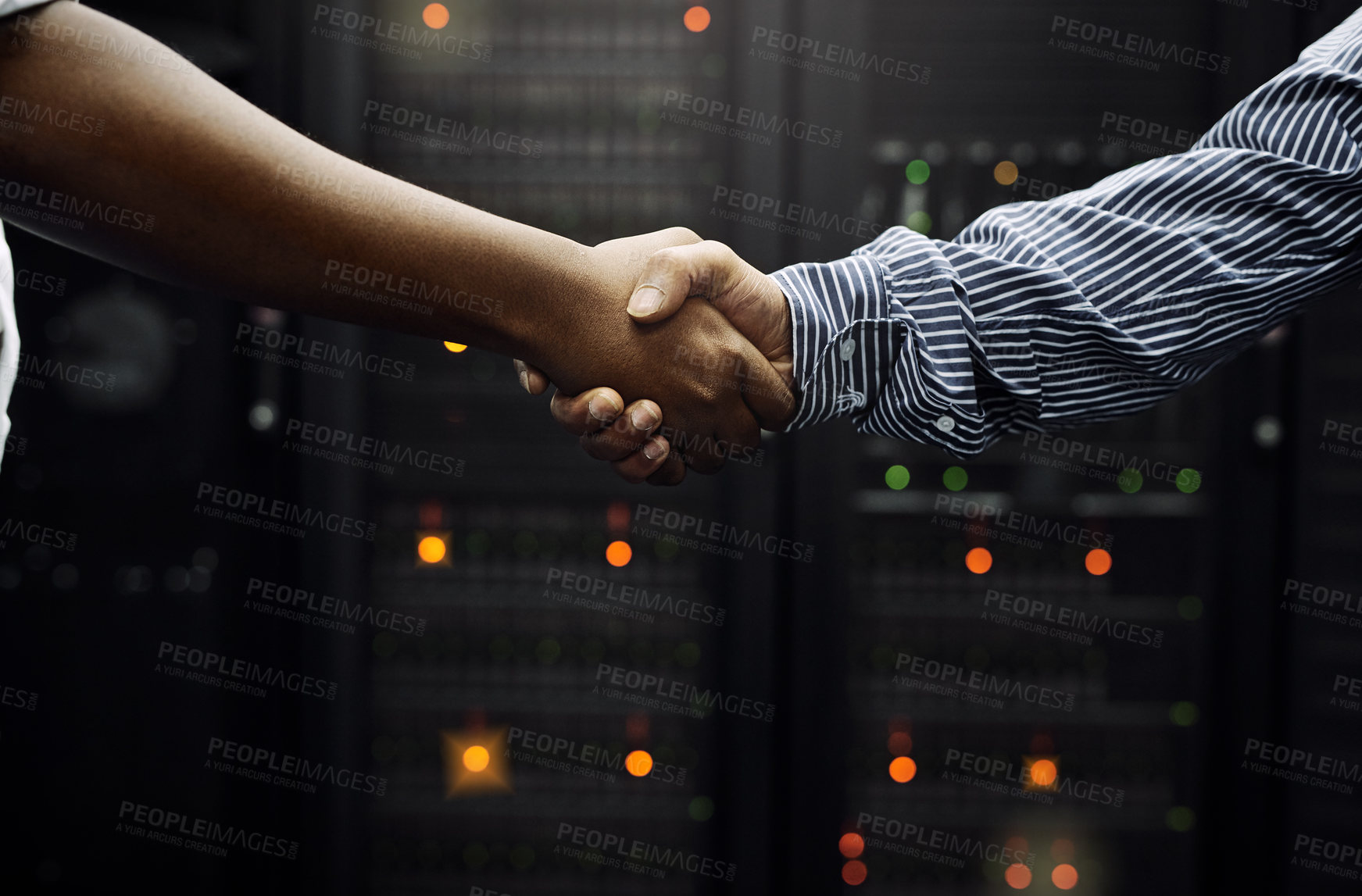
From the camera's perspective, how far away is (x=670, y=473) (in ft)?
3.39

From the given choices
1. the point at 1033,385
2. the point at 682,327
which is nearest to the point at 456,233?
the point at 682,327

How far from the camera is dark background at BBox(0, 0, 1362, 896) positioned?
1.38 m

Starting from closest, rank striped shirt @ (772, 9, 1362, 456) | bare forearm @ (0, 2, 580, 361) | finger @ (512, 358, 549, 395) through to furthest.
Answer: bare forearm @ (0, 2, 580, 361), striped shirt @ (772, 9, 1362, 456), finger @ (512, 358, 549, 395)

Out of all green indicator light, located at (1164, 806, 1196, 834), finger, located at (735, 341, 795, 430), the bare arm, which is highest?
the bare arm

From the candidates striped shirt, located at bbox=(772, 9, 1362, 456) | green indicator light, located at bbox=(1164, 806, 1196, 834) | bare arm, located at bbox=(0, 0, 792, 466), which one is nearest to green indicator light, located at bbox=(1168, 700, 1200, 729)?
green indicator light, located at bbox=(1164, 806, 1196, 834)

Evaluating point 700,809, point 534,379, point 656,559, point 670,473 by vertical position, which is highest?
point 534,379

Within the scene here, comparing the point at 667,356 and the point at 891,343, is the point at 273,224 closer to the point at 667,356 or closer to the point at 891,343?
the point at 667,356

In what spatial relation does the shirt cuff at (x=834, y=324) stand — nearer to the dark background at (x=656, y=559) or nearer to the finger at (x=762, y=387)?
the finger at (x=762, y=387)

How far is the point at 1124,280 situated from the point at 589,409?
0.66m

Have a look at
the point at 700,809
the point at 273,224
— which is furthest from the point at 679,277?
the point at 700,809

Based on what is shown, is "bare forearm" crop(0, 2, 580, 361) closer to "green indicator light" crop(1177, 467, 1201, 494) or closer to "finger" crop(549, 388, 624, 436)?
"finger" crop(549, 388, 624, 436)

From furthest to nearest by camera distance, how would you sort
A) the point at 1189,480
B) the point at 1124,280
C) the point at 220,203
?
the point at 1189,480 < the point at 1124,280 < the point at 220,203

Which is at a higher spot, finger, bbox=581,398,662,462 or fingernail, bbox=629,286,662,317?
fingernail, bbox=629,286,662,317

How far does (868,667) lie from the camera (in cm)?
148
